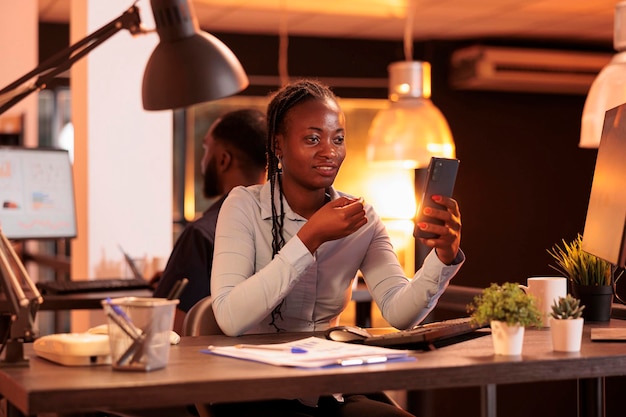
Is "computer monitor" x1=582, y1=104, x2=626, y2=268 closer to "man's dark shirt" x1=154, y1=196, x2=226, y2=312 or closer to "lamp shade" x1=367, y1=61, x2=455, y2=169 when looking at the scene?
"man's dark shirt" x1=154, y1=196, x2=226, y2=312

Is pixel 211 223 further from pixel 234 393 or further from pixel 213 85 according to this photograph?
pixel 234 393

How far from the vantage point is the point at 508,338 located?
1705 millimetres

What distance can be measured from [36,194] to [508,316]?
2962mm

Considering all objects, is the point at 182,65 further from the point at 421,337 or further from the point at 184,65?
the point at 421,337

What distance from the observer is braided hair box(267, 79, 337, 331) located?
2.25 m

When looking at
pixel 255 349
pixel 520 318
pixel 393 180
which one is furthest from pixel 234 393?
pixel 393 180

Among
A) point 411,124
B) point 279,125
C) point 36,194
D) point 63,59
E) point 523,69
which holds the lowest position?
point 36,194

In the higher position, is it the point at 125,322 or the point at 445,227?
A: the point at 445,227

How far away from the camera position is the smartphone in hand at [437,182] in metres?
1.95

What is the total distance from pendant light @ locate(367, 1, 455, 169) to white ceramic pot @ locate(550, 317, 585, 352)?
290 cm

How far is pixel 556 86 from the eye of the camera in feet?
27.1

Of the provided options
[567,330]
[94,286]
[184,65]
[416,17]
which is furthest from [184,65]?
[416,17]

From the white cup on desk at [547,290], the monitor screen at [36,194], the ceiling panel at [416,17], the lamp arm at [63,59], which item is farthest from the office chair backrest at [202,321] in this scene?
the ceiling panel at [416,17]

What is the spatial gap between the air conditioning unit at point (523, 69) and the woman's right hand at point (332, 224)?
6165 millimetres
